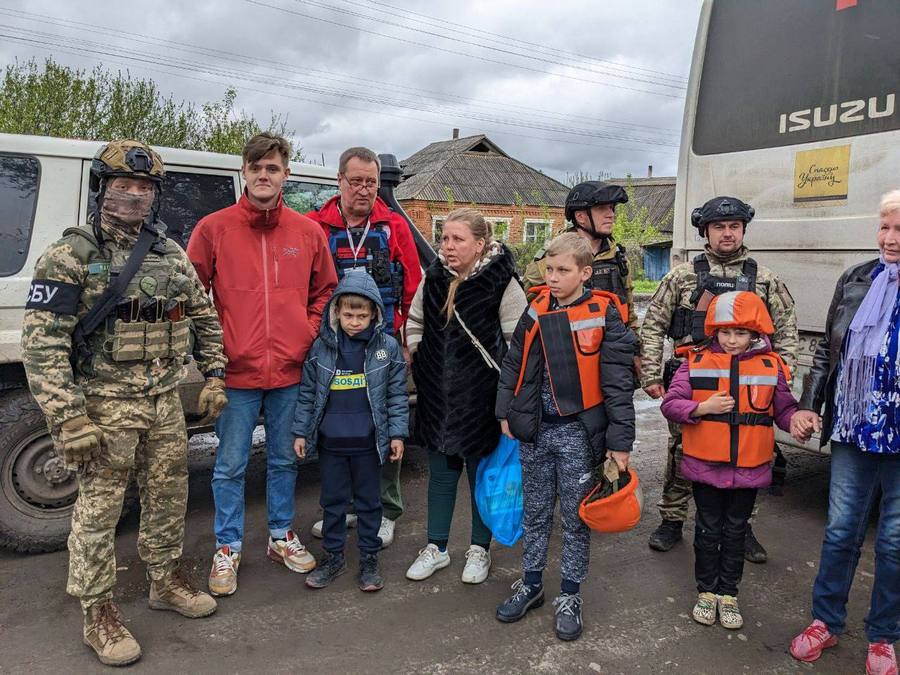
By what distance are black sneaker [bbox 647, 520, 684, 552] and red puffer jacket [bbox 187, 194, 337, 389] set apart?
85.9 inches

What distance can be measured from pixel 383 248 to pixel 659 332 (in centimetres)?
155

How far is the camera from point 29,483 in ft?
11.9

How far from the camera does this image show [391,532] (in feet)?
12.7

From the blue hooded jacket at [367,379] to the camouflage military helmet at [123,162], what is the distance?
0.98 metres

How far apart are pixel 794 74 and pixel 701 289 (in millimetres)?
1708

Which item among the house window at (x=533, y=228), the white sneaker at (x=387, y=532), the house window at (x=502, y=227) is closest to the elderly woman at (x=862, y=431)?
the white sneaker at (x=387, y=532)

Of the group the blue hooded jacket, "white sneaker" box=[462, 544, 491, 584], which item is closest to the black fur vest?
the blue hooded jacket

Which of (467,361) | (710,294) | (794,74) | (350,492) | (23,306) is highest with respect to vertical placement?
(794,74)

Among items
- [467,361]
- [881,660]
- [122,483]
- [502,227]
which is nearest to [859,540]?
[881,660]

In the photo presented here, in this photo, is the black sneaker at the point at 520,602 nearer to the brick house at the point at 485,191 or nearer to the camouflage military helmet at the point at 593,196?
the camouflage military helmet at the point at 593,196

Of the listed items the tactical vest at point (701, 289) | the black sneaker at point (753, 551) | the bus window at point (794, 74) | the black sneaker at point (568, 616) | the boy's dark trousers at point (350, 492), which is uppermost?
the bus window at point (794, 74)

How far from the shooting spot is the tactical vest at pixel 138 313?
2.70m

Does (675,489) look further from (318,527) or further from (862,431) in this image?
(318,527)

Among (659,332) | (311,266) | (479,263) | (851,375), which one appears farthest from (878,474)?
(311,266)
